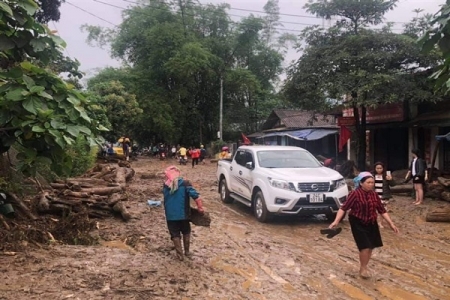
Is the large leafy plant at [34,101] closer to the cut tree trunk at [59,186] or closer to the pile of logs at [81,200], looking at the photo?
the pile of logs at [81,200]

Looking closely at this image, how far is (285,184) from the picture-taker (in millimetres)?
9188

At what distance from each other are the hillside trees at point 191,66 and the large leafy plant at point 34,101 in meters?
34.1

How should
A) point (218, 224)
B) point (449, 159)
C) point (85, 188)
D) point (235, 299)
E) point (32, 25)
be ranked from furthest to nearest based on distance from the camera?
point (449, 159), point (85, 188), point (218, 224), point (235, 299), point (32, 25)

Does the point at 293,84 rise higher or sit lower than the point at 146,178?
higher

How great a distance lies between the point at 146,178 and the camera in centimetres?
2016

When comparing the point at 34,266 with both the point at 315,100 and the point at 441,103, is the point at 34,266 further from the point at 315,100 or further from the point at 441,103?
the point at 441,103

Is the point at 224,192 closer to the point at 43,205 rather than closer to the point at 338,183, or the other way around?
the point at 338,183

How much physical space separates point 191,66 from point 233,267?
33.6m

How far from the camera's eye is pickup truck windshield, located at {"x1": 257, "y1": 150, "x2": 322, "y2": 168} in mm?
10461

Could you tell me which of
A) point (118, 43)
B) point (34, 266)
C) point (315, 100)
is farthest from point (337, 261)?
point (118, 43)

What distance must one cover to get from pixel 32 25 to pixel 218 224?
596cm

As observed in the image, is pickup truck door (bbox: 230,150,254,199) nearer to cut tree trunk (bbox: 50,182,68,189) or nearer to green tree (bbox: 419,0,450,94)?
cut tree trunk (bbox: 50,182,68,189)

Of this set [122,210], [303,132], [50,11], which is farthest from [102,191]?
[303,132]

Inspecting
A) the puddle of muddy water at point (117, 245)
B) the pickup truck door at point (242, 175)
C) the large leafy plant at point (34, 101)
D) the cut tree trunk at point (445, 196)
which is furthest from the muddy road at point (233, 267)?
the cut tree trunk at point (445, 196)
